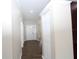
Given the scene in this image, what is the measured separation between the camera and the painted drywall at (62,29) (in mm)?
2404

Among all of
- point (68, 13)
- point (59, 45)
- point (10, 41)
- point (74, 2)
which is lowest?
point (59, 45)

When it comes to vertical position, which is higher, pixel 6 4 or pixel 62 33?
pixel 6 4

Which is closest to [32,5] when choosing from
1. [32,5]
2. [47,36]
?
[32,5]

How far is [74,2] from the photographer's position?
8.65 feet

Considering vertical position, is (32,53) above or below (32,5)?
below

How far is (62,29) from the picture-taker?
2428mm

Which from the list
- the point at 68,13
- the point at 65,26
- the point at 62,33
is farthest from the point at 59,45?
the point at 68,13

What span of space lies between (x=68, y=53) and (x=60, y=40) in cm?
35

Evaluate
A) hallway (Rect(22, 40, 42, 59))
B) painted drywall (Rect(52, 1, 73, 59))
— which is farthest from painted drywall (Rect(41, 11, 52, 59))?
hallway (Rect(22, 40, 42, 59))

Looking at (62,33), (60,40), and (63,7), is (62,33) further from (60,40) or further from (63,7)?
(63,7)

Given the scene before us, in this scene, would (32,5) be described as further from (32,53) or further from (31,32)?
(31,32)

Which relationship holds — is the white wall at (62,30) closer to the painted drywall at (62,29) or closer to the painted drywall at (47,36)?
the painted drywall at (62,29)

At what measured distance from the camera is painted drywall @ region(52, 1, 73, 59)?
2.40 m

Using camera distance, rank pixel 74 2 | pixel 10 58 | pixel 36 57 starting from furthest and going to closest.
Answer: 1. pixel 36 57
2. pixel 74 2
3. pixel 10 58
